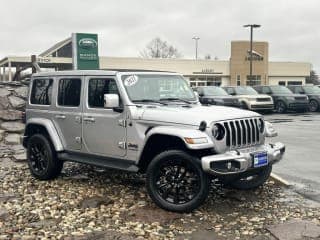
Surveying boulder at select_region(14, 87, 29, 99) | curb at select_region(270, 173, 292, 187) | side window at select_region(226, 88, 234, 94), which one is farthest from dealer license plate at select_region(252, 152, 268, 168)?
side window at select_region(226, 88, 234, 94)

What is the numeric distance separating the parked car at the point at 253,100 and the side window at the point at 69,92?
56.5 ft

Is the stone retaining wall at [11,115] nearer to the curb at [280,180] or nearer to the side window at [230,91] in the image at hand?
the curb at [280,180]

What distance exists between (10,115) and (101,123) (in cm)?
583

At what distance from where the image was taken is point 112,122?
22.3 feet

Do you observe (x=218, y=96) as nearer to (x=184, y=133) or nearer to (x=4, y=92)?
(x=4, y=92)

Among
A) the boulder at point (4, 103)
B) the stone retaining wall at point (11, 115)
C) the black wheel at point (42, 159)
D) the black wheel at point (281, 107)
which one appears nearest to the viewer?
the black wheel at point (42, 159)

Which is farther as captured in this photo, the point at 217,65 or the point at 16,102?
the point at 217,65

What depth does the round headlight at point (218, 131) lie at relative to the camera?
5887 millimetres

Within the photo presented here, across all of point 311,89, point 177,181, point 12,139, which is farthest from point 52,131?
point 311,89

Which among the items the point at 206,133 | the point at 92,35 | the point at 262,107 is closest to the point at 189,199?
the point at 206,133

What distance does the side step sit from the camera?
6.64 meters

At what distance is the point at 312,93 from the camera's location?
27625mm

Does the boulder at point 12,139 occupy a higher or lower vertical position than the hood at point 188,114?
lower

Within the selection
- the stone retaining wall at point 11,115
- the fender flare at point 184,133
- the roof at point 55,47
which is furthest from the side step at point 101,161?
the roof at point 55,47
